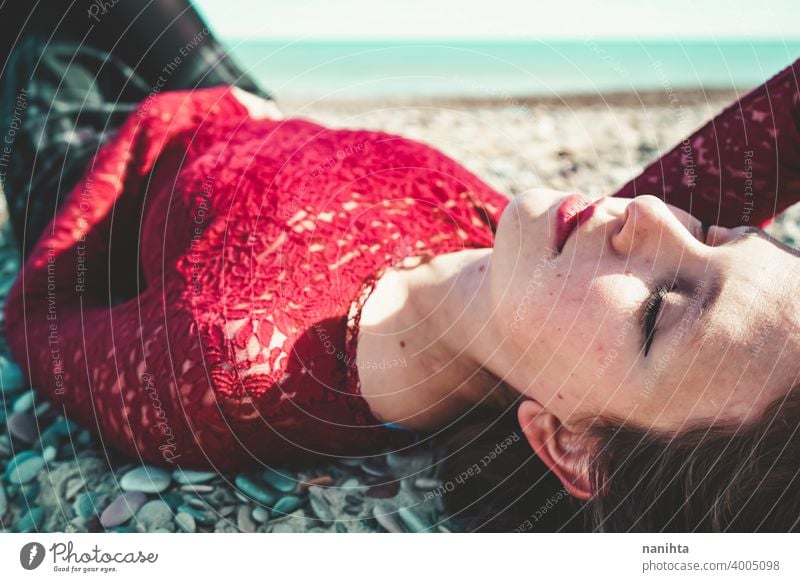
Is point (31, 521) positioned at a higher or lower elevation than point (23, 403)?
lower

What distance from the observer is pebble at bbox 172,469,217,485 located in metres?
1.70

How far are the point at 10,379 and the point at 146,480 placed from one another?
2.48 ft

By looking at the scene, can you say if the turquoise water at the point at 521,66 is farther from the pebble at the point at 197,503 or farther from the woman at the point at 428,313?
the pebble at the point at 197,503

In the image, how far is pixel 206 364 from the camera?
156 centimetres

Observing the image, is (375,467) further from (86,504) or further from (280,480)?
(86,504)

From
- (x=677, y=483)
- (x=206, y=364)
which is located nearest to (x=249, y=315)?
(x=206, y=364)

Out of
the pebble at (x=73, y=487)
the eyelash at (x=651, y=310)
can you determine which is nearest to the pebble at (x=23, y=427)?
the pebble at (x=73, y=487)

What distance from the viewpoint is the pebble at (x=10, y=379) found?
210 cm

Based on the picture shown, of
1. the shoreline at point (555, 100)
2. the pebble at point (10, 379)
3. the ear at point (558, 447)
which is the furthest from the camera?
the shoreline at point (555, 100)

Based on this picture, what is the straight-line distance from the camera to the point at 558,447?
1452 millimetres

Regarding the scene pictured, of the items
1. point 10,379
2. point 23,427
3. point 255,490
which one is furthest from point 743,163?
point 10,379

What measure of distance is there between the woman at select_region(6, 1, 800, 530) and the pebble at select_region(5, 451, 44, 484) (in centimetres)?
19

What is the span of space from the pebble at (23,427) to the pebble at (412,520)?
108 cm
